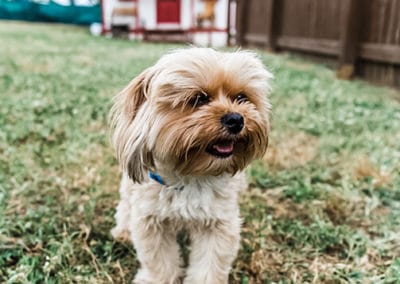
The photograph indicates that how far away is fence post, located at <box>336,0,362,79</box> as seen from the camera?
29.4 feet

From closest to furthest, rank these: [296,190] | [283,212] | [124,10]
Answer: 1. [283,212]
2. [296,190]
3. [124,10]

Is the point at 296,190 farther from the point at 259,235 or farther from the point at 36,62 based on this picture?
the point at 36,62

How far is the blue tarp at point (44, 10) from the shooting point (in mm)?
26953

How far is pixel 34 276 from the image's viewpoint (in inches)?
110

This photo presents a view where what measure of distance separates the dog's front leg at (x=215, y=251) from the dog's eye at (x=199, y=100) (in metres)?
0.69

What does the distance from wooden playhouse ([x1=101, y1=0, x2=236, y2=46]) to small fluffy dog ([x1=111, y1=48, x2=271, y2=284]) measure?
18.7 meters

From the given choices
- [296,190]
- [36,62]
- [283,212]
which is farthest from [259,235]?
[36,62]

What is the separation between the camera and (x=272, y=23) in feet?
43.4

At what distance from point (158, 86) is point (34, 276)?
1.29m

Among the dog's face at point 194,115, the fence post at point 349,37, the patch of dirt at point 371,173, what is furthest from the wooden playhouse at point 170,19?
the dog's face at point 194,115

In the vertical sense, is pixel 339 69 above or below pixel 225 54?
below

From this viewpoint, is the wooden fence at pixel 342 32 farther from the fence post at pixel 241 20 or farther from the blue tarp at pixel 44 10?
the blue tarp at pixel 44 10

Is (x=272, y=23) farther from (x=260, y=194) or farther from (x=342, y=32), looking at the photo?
(x=260, y=194)

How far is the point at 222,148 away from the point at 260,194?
1.62m
